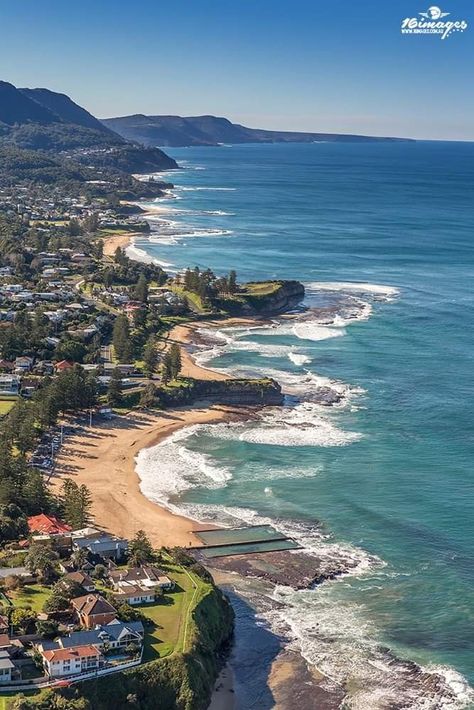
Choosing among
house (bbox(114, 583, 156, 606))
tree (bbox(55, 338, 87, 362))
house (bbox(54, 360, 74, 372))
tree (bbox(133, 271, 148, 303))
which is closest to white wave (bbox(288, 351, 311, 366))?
tree (bbox(55, 338, 87, 362))

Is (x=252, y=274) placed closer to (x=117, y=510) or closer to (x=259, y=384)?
(x=259, y=384)

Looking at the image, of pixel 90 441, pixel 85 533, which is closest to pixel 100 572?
pixel 85 533

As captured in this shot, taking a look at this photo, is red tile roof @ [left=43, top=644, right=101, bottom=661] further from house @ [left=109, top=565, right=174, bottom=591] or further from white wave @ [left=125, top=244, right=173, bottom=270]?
white wave @ [left=125, top=244, right=173, bottom=270]

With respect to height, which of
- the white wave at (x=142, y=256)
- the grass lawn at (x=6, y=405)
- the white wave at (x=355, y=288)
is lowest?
the grass lawn at (x=6, y=405)

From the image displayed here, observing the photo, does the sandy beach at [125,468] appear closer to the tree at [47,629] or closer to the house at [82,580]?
the house at [82,580]

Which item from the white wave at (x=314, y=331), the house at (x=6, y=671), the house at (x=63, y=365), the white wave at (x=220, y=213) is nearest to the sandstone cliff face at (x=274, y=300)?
the white wave at (x=314, y=331)

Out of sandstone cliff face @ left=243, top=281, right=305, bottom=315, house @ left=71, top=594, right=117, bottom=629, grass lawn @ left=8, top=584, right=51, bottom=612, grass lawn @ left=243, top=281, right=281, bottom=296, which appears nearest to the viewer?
house @ left=71, top=594, right=117, bottom=629
